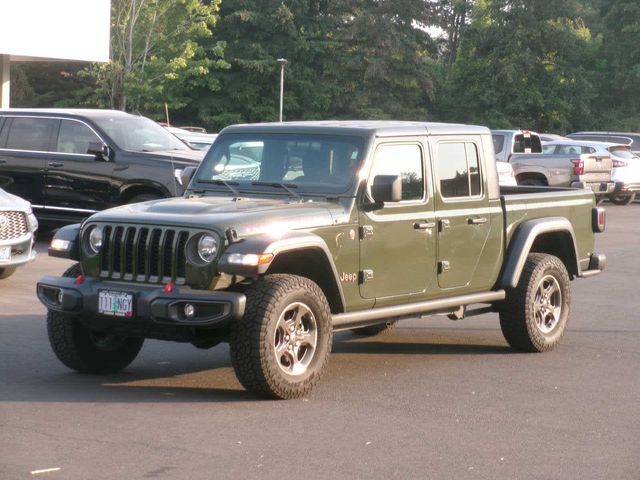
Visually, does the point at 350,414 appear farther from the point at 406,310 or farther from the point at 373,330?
the point at 373,330

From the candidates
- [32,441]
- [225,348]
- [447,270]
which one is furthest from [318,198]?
[32,441]

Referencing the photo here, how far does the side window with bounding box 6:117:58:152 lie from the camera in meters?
17.7

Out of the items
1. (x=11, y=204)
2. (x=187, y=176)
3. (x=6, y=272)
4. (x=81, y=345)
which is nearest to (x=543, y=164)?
(x=6, y=272)

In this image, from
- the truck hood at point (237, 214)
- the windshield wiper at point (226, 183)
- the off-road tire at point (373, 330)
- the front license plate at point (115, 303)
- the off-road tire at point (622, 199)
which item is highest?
the windshield wiper at point (226, 183)

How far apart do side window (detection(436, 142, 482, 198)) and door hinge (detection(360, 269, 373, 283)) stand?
43.0 inches

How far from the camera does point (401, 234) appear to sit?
349 inches

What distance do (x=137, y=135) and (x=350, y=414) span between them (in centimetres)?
1082

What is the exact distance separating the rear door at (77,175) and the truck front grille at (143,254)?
29.9 feet

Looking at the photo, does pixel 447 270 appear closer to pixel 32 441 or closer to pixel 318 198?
pixel 318 198

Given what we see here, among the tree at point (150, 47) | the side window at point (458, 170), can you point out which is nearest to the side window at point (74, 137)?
the side window at point (458, 170)

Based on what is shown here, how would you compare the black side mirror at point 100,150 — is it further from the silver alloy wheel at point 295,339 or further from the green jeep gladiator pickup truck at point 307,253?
the silver alloy wheel at point 295,339

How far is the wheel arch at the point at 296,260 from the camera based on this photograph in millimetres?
7641

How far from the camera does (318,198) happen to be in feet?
28.3

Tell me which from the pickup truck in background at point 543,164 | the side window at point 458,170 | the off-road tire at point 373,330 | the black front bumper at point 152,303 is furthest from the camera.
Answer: the pickup truck in background at point 543,164
